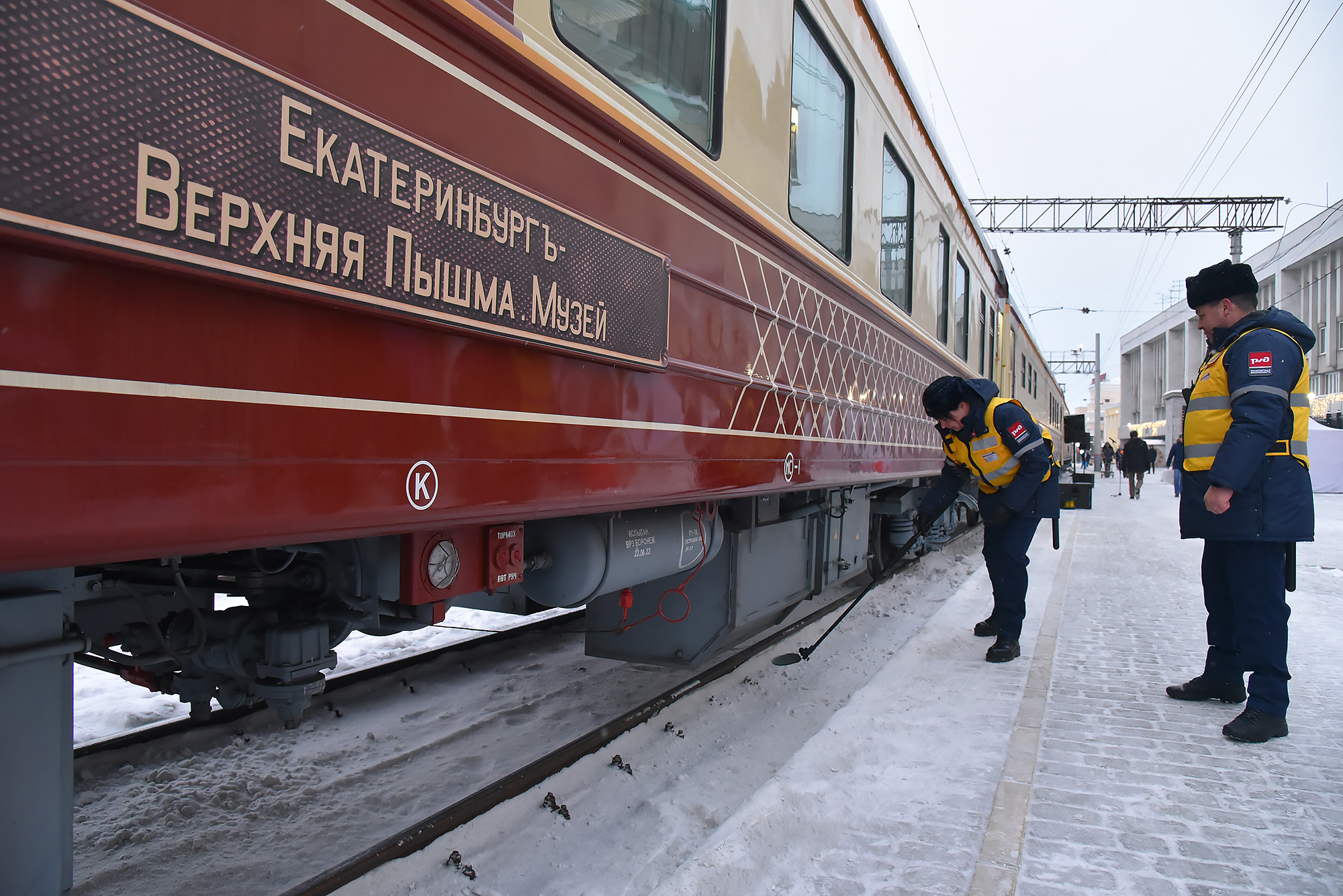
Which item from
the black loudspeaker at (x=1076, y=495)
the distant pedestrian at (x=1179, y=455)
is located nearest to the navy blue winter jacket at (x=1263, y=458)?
the distant pedestrian at (x=1179, y=455)

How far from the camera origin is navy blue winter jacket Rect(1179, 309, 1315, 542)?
9.59ft

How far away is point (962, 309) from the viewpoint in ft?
23.7

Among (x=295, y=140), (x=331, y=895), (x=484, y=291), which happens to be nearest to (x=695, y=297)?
(x=484, y=291)

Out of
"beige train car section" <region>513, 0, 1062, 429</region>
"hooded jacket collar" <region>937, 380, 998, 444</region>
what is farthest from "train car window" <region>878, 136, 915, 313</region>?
"hooded jacket collar" <region>937, 380, 998, 444</region>

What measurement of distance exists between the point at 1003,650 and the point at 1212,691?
Result: 38.9 inches

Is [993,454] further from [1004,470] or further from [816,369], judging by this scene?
[816,369]

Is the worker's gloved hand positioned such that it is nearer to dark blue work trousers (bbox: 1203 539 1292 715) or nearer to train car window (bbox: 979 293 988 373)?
dark blue work trousers (bbox: 1203 539 1292 715)

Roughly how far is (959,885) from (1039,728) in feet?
4.27

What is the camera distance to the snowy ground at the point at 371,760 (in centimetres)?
240

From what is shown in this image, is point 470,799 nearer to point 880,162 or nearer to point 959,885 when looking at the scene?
point 959,885

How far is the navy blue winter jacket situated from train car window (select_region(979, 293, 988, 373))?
540 cm

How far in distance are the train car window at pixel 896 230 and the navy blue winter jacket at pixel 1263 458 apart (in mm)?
1906

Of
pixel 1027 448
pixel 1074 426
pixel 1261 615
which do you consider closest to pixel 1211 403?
pixel 1261 615

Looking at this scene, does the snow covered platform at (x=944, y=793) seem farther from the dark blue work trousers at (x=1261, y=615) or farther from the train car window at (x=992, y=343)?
the train car window at (x=992, y=343)
